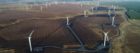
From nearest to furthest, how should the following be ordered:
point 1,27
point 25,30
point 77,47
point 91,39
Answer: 1. point 77,47
2. point 91,39
3. point 25,30
4. point 1,27

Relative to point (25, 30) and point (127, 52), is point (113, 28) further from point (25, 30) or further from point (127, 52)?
point (25, 30)

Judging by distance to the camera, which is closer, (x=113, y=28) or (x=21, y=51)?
(x=21, y=51)

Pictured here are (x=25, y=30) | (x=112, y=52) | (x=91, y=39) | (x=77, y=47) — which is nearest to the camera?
(x=112, y=52)

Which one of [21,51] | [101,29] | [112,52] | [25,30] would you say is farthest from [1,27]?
[112,52]

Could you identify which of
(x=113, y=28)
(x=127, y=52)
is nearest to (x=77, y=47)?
(x=127, y=52)

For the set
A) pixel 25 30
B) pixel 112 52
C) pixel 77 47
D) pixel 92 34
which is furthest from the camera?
pixel 25 30

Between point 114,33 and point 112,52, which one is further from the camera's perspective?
point 114,33

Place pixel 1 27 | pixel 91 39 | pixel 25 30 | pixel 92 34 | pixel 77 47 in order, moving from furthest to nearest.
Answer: pixel 1 27 → pixel 25 30 → pixel 92 34 → pixel 91 39 → pixel 77 47

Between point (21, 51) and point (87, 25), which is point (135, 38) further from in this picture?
point (21, 51)
